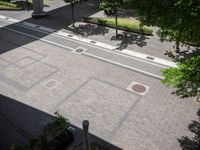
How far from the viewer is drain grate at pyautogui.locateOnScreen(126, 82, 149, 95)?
17844 millimetres

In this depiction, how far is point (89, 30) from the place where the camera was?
28.4 m

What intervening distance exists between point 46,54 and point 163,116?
12.8 metres

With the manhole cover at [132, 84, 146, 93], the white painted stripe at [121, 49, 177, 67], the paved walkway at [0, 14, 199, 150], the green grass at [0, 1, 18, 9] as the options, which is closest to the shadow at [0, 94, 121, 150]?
the paved walkway at [0, 14, 199, 150]

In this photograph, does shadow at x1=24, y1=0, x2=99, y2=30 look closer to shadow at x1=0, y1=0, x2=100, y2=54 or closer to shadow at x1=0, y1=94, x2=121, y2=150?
shadow at x1=0, y1=0, x2=100, y2=54

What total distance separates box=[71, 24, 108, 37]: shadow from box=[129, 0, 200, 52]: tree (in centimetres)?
1756

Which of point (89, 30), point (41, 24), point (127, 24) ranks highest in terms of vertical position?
point (127, 24)

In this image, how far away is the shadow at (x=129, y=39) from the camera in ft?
81.4

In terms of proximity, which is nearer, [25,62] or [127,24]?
[25,62]

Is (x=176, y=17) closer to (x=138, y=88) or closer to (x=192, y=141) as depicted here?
(x=192, y=141)

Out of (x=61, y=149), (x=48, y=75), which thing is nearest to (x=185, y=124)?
(x=61, y=149)

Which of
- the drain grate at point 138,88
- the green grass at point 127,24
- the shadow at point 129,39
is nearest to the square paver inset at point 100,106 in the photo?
the drain grate at point 138,88

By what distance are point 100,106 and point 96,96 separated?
1.15 m

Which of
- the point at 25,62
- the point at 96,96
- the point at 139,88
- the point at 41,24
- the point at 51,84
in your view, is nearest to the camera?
the point at 96,96

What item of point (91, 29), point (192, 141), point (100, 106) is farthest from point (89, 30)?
point (192, 141)
